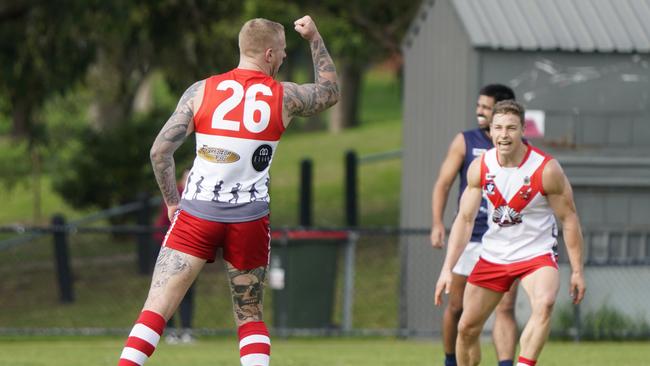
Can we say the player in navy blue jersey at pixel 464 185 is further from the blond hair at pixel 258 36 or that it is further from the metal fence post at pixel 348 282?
the metal fence post at pixel 348 282

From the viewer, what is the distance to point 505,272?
8.61 m

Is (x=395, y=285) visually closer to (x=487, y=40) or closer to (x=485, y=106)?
(x=487, y=40)

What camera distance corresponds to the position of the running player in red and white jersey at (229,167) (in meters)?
7.21

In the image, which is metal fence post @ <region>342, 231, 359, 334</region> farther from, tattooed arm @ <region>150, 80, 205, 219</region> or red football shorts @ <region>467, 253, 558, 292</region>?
tattooed arm @ <region>150, 80, 205, 219</region>

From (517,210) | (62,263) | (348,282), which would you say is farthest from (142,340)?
(62,263)

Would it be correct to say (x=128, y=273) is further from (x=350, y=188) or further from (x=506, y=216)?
(x=506, y=216)

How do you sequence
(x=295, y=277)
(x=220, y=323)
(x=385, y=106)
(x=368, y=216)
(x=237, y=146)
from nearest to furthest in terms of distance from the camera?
(x=237, y=146), (x=295, y=277), (x=220, y=323), (x=368, y=216), (x=385, y=106)

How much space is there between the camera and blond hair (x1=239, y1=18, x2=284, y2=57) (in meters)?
7.27

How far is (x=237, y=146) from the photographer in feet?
23.7

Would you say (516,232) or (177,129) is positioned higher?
(177,129)

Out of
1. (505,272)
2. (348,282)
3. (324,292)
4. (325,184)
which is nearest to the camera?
(505,272)

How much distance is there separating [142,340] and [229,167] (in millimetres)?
999

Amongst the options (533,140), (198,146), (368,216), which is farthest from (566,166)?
(368,216)

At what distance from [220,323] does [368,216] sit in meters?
9.52
